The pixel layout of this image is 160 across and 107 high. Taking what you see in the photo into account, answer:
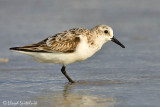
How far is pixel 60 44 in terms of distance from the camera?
894 cm

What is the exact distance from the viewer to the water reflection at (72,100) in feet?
23.3

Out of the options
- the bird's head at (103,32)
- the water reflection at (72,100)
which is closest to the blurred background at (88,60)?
the water reflection at (72,100)

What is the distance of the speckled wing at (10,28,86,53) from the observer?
8.84 metres

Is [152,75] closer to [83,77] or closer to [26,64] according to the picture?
[83,77]

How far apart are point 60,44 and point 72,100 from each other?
182cm

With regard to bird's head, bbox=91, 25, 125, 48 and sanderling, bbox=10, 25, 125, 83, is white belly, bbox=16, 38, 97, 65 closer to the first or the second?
sanderling, bbox=10, 25, 125, 83

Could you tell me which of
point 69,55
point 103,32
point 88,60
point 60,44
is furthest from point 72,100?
point 88,60

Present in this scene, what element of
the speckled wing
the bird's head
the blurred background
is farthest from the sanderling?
the blurred background

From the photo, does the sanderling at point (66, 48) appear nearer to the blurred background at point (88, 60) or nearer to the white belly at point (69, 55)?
the white belly at point (69, 55)

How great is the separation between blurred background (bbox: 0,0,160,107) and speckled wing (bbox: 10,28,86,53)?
0.64m

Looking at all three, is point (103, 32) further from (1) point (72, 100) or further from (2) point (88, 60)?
(1) point (72, 100)

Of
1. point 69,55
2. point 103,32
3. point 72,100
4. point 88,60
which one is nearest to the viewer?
point 72,100

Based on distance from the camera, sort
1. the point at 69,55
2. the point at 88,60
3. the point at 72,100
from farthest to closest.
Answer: the point at 88,60, the point at 69,55, the point at 72,100

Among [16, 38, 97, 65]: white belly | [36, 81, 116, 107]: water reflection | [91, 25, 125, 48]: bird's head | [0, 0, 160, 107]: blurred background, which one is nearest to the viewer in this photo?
[36, 81, 116, 107]: water reflection
